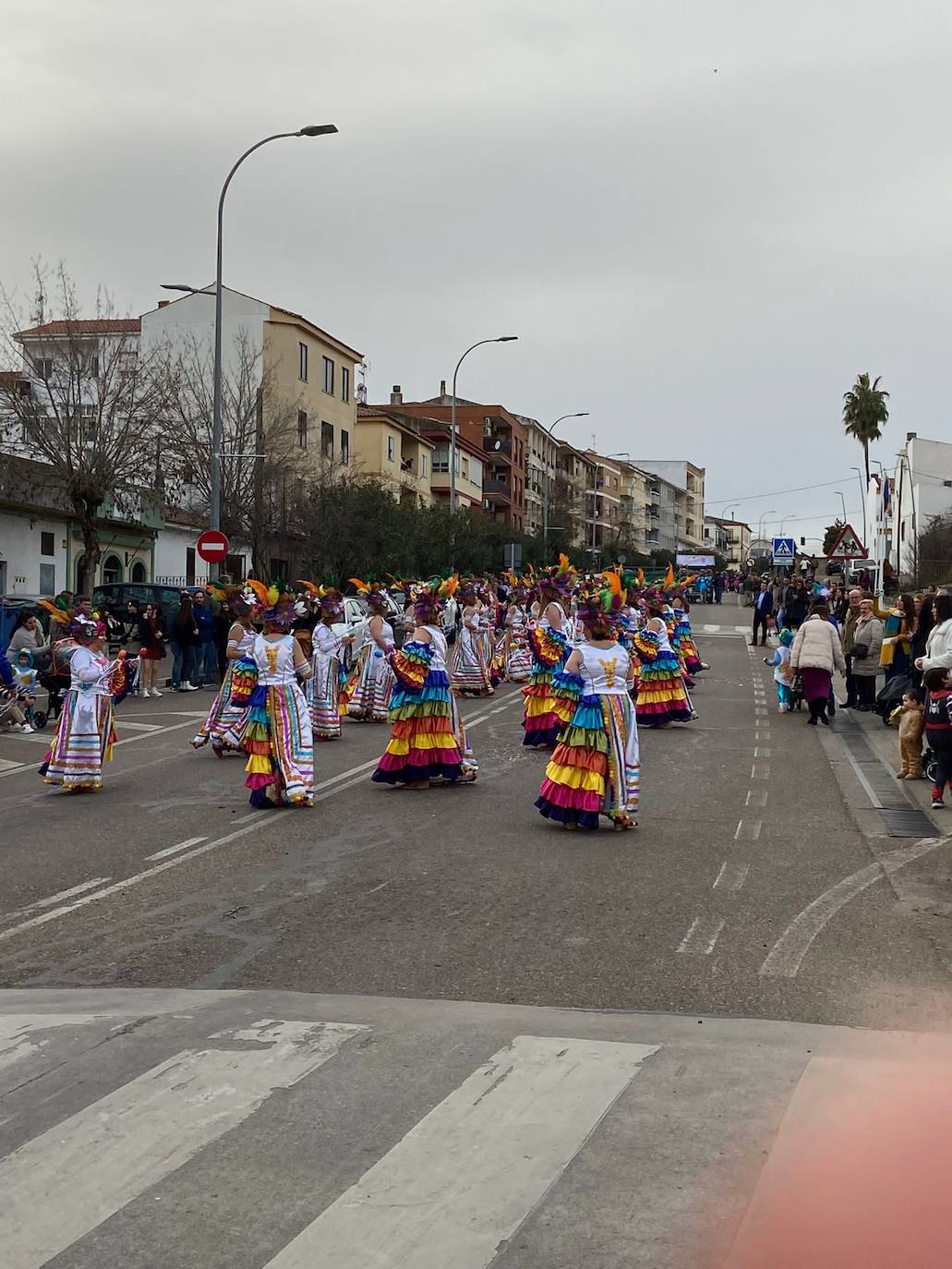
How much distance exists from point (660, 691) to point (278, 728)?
8.66 metres

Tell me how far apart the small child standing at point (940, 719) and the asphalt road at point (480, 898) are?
34.5 inches

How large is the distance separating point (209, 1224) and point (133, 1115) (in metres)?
0.93

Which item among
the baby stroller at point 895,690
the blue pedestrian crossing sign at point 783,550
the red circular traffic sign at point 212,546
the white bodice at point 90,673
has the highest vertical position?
the blue pedestrian crossing sign at point 783,550

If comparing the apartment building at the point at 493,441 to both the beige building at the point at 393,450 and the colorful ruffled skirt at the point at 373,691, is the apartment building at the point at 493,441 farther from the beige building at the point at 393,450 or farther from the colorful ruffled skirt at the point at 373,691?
the colorful ruffled skirt at the point at 373,691

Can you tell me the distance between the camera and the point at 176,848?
10492 mm

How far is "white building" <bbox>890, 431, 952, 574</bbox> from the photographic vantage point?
81625mm

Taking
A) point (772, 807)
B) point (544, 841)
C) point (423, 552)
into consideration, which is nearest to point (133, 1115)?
point (544, 841)

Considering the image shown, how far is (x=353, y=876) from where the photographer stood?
368 inches

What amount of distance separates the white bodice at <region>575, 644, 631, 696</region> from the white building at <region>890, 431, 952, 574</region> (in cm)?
7257

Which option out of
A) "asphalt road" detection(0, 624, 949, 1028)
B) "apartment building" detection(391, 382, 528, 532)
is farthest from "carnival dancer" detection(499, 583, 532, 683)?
"apartment building" detection(391, 382, 528, 532)

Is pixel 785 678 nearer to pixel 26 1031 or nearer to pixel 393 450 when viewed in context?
pixel 26 1031

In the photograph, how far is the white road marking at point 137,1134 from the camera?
4.14m

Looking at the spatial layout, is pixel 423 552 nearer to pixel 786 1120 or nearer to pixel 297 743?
pixel 297 743

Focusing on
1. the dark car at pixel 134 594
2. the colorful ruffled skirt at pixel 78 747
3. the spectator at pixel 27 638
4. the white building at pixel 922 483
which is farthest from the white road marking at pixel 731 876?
the white building at pixel 922 483
